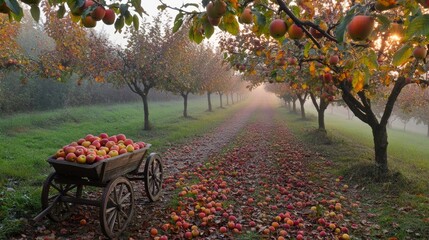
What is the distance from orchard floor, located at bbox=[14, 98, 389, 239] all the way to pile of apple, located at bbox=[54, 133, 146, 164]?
126 centimetres

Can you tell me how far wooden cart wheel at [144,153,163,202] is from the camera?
6039mm

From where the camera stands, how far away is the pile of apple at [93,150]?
4566 millimetres

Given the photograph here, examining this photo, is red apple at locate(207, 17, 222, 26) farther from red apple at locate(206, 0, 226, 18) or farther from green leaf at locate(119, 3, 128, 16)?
green leaf at locate(119, 3, 128, 16)

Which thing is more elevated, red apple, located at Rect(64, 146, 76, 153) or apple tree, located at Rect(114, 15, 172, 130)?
apple tree, located at Rect(114, 15, 172, 130)

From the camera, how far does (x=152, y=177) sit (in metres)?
6.36

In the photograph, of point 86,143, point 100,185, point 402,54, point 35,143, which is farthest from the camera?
point 35,143

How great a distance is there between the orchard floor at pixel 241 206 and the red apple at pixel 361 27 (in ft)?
11.6

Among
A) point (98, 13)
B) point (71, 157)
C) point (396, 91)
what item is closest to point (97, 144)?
point (71, 157)

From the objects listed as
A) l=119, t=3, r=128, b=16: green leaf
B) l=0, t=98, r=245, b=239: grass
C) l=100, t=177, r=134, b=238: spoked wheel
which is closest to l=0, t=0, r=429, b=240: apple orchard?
l=119, t=3, r=128, b=16: green leaf

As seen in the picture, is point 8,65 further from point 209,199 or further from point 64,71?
point 209,199

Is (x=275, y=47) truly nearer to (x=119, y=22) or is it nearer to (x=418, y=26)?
(x=119, y=22)

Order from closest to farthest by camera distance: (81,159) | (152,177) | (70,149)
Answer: (81,159) < (70,149) < (152,177)

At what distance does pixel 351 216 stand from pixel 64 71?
32.5 ft

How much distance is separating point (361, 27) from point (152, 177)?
5235 mm
